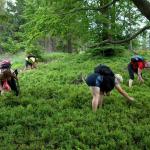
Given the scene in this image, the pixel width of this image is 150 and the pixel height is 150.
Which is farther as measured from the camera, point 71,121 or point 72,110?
point 72,110

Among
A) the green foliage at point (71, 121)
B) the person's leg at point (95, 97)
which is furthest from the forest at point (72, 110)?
the person's leg at point (95, 97)

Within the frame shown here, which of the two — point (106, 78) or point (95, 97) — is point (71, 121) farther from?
point (106, 78)

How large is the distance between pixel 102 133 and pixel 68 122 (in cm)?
135

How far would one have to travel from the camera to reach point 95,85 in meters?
11.8

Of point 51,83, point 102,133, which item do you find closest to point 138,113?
point 102,133

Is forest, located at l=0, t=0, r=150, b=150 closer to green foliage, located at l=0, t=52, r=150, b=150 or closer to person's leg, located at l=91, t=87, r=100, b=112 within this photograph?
green foliage, located at l=0, t=52, r=150, b=150

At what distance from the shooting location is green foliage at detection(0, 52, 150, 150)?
9.12 meters

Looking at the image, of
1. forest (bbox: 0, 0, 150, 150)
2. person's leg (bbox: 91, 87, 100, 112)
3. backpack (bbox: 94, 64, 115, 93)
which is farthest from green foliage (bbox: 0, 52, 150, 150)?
backpack (bbox: 94, 64, 115, 93)

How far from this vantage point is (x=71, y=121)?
35.4 feet

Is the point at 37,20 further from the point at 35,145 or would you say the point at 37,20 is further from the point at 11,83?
the point at 35,145

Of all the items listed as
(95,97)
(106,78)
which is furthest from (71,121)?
(106,78)

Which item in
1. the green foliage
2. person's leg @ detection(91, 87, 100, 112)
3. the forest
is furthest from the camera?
person's leg @ detection(91, 87, 100, 112)

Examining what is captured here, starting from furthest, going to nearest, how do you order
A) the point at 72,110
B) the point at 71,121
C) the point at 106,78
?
the point at 72,110 → the point at 106,78 → the point at 71,121

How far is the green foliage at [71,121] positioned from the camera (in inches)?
359
